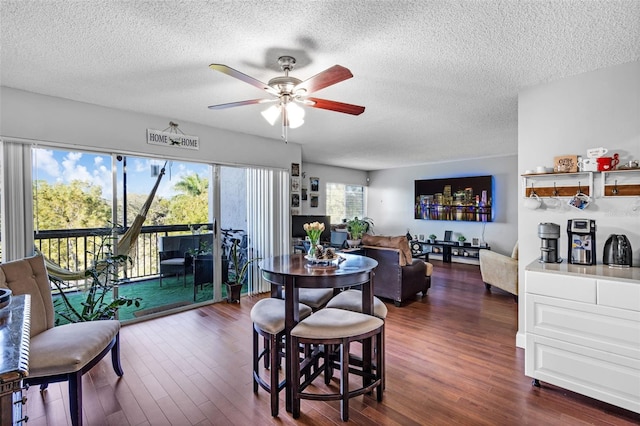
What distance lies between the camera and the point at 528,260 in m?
2.74

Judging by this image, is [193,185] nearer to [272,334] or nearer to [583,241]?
[272,334]

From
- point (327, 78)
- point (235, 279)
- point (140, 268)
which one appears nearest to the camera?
point (327, 78)

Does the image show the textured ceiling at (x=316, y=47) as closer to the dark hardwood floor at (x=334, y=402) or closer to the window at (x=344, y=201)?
the dark hardwood floor at (x=334, y=402)

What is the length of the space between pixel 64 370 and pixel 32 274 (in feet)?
2.74

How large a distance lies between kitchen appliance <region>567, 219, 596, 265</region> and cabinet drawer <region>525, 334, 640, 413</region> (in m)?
0.69

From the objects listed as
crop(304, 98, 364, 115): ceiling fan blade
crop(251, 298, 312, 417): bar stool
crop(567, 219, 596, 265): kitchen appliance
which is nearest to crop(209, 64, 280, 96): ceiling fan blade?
crop(304, 98, 364, 115): ceiling fan blade

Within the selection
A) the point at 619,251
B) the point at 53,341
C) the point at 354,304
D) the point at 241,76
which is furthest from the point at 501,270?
the point at 53,341

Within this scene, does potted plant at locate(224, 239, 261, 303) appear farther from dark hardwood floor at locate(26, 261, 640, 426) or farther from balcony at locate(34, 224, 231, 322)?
dark hardwood floor at locate(26, 261, 640, 426)

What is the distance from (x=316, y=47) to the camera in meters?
2.03

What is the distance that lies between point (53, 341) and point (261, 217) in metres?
3.00

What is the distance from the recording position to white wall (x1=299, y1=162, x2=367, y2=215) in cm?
718

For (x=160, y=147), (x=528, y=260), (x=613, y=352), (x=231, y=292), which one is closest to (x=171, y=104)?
(x=160, y=147)

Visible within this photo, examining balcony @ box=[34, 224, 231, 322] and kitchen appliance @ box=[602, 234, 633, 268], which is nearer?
kitchen appliance @ box=[602, 234, 633, 268]

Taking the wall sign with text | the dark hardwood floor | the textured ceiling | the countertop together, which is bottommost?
the dark hardwood floor
